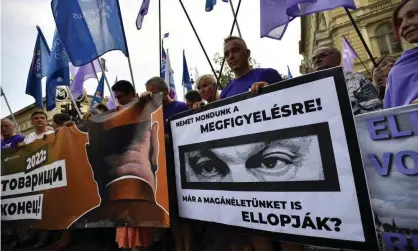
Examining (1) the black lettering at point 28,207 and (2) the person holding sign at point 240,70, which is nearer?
(2) the person holding sign at point 240,70

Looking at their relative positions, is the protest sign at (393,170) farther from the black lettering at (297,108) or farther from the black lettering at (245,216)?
the black lettering at (245,216)

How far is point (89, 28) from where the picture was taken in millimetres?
3439

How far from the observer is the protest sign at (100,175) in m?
2.21

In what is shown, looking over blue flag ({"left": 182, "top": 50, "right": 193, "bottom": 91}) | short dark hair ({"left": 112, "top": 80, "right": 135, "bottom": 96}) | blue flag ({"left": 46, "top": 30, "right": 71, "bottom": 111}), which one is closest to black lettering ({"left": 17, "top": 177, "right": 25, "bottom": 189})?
blue flag ({"left": 46, "top": 30, "right": 71, "bottom": 111})

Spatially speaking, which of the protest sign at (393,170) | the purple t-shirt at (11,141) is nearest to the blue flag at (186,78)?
the purple t-shirt at (11,141)

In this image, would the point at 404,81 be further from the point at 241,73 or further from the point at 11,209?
the point at 11,209

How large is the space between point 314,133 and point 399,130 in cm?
36

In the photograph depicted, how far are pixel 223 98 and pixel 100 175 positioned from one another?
4.66 ft

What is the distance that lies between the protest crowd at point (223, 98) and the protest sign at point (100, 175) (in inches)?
5.1

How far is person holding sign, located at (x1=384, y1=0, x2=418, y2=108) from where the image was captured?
4.51 ft

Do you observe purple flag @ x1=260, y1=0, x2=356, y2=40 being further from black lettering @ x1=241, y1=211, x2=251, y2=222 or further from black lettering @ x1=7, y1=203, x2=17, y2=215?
black lettering @ x1=7, y1=203, x2=17, y2=215

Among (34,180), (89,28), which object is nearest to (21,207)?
(34,180)

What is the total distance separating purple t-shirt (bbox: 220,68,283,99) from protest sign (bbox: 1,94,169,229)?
2.17ft

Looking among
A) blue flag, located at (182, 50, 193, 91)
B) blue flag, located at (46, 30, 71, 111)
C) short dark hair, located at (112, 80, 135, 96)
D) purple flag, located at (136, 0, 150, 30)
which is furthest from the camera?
blue flag, located at (182, 50, 193, 91)
